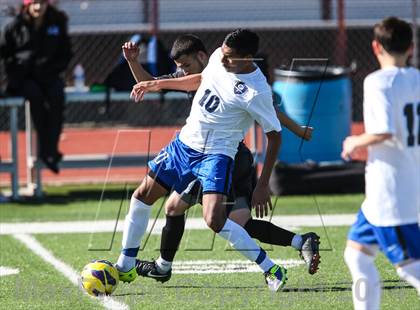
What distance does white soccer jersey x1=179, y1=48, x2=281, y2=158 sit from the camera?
641cm

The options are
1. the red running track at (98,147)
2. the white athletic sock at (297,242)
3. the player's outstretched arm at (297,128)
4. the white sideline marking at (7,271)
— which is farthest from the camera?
the red running track at (98,147)

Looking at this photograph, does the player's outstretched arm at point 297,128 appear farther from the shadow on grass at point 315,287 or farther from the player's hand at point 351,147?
the player's hand at point 351,147

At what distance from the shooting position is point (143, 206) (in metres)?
6.90

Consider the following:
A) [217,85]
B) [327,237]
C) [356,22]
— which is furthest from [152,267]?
[356,22]

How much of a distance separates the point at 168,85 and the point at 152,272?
130 cm

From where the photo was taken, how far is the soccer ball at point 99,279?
660cm

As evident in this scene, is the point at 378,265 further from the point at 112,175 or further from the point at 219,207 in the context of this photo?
the point at 112,175

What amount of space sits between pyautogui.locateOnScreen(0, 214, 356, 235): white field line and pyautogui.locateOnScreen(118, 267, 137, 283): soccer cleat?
109 inches

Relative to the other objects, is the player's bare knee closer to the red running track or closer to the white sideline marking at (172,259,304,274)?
the white sideline marking at (172,259,304,274)


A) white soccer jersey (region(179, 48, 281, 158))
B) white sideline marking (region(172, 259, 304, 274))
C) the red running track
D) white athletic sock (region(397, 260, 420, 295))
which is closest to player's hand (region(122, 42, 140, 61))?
white soccer jersey (region(179, 48, 281, 158))

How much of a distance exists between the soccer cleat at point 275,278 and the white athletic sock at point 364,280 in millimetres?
1475

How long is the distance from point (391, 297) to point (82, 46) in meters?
13.3

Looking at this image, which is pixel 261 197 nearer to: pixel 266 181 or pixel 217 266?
pixel 266 181

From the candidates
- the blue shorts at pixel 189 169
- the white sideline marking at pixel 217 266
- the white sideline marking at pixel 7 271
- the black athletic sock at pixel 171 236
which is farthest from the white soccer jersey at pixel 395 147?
the white sideline marking at pixel 7 271
